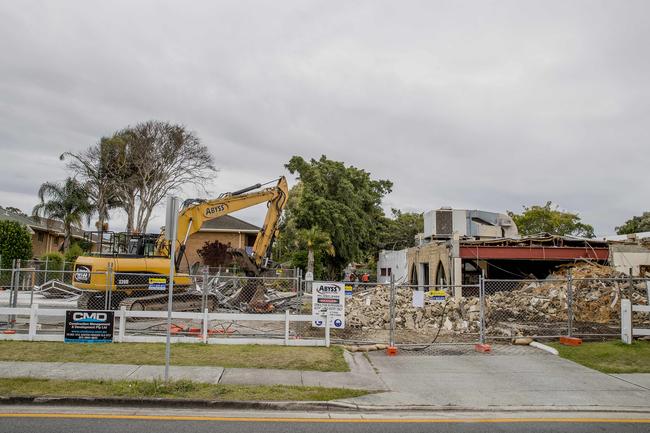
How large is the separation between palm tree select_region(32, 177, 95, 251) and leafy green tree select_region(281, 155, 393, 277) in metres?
16.7

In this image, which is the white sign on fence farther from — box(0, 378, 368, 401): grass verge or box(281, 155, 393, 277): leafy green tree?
box(281, 155, 393, 277): leafy green tree

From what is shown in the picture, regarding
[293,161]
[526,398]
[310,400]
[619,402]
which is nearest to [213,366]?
[310,400]

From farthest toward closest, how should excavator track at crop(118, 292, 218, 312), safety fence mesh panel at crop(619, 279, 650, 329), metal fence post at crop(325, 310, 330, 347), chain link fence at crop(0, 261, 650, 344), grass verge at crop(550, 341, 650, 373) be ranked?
excavator track at crop(118, 292, 218, 312)
safety fence mesh panel at crop(619, 279, 650, 329)
chain link fence at crop(0, 261, 650, 344)
metal fence post at crop(325, 310, 330, 347)
grass verge at crop(550, 341, 650, 373)

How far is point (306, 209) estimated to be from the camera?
42.8 metres

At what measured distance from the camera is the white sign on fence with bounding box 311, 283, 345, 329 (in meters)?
13.6

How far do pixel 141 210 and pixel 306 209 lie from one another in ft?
42.8

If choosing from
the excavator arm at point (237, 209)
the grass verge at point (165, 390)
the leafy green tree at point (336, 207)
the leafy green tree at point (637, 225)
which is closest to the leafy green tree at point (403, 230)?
the leafy green tree at point (336, 207)

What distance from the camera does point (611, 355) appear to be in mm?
12398

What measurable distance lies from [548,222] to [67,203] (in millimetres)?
48275

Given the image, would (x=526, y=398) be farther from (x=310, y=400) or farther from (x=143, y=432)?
(x=143, y=432)

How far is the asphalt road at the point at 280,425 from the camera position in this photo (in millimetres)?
6828

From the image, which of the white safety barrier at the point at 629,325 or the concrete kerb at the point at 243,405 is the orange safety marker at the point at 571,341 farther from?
the concrete kerb at the point at 243,405

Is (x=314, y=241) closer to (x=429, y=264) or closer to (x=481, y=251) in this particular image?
(x=429, y=264)

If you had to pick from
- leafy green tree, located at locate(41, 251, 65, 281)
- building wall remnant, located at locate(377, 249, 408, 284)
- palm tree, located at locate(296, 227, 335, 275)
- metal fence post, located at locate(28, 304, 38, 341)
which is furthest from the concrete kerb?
palm tree, located at locate(296, 227, 335, 275)
